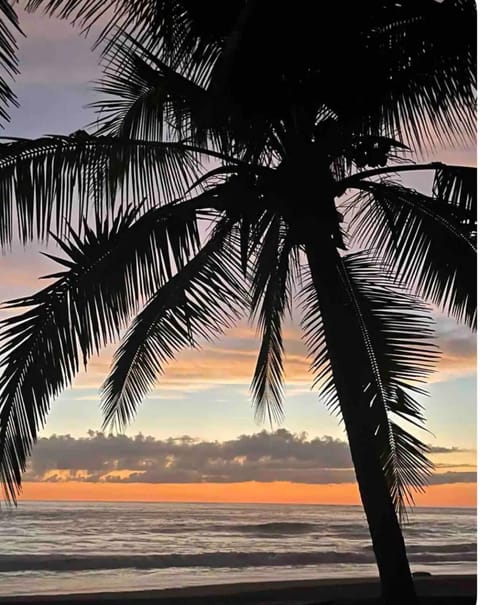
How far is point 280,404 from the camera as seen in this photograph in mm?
4605

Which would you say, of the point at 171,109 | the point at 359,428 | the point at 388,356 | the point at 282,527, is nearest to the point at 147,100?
the point at 171,109

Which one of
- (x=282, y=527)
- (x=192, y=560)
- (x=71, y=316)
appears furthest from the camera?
(x=282, y=527)

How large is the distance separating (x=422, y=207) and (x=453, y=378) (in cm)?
200

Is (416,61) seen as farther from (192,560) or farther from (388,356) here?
(192,560)

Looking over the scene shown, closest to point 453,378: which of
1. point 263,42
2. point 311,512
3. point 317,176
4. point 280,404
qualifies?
point 280,404

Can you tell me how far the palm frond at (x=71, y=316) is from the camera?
9.85 feet

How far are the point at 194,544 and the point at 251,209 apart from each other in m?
3.24

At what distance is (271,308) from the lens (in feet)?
12.9

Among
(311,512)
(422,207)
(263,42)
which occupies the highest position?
(263,42)

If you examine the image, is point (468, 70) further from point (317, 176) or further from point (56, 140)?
point (56, 140)

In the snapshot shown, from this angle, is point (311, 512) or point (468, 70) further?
point (311, 512)

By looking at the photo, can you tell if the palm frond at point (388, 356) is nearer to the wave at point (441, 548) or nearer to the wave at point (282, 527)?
the wave at point (282, 527)

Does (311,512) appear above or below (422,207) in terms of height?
below

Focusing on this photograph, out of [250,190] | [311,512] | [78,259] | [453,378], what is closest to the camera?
[78,259]
